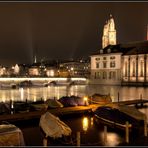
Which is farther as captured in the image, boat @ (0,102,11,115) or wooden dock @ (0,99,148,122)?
boat @ (0,102,11,115)

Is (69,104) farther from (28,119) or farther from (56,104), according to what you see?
(28,119)

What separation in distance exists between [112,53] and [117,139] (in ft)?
301

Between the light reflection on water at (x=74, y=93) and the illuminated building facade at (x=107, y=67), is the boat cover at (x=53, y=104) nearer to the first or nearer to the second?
the light reflection on water at (x=74, y=93)

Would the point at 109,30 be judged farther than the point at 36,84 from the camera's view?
Yes

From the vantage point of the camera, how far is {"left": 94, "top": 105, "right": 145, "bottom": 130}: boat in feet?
72.7

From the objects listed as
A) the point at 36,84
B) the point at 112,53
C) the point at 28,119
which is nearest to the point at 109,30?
the point at 112,53

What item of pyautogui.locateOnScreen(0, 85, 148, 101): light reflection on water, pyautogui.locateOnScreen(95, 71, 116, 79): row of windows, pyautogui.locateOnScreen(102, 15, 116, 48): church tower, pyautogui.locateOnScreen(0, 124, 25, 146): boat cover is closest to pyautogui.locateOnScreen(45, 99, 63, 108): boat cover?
pyautogui.locateOnScreen(0, 124, 25, 146): boat cover

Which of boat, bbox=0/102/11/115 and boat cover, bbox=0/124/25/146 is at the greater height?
boat cover, bbox=0/124/25/146

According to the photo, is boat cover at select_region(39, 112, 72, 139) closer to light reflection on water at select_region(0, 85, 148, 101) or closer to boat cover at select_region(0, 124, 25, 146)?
boat cover at select_region(0, 124, 25, 146)

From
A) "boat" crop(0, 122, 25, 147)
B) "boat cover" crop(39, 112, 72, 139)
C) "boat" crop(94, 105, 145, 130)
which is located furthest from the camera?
"boat" crop(94, 105, 145, 130)

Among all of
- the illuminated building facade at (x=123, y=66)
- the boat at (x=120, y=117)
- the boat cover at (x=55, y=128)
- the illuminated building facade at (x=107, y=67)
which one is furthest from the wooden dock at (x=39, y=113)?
the illuminated building facade at (x=107, y=67)

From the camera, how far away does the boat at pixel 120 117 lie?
72.7 feet

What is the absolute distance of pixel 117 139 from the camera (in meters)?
20.4

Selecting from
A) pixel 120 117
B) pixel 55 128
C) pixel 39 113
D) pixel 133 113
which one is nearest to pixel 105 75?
pixel 39 113
